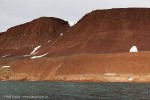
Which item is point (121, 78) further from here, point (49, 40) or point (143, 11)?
point (49, 40)

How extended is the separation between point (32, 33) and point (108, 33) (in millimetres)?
47545

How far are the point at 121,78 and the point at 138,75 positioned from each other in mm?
3973

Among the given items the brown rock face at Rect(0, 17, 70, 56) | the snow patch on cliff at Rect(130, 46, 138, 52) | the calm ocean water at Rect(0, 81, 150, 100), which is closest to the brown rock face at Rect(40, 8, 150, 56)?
the snow patch on cliff at Rect(130, 46, 138, 52)

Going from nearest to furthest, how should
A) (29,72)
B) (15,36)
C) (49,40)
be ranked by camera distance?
(29,72)
(49,40)
(15,36)

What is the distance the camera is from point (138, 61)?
101312mm

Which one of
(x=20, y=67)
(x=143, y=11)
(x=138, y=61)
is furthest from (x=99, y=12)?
(x=138, y=61)

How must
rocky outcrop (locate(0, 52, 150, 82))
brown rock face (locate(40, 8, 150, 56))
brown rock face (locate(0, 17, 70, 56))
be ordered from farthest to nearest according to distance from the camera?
1. brown rock face (locate(0, 17, 70, 56))
2. brown rock face (locate(40, 8, 150, 56))
3. rocky outcrop (locate(0, 52, 150, 82))

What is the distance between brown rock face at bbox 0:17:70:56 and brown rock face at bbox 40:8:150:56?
2147 centimetres

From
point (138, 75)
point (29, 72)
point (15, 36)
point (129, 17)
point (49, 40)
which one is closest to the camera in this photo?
point (138, 75)

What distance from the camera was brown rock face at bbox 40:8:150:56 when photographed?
134750 mm

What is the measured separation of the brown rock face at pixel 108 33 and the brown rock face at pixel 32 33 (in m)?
21.5

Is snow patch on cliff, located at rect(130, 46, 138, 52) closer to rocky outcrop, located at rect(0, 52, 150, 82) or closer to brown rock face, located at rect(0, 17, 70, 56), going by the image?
rocky outcrop, located at rect(0, 52, 150, 82)

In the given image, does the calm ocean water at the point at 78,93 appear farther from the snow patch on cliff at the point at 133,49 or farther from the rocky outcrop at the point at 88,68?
the snow patch on cliff at the point at 133,49

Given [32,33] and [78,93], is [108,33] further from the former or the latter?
[78,93]
